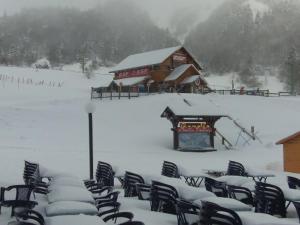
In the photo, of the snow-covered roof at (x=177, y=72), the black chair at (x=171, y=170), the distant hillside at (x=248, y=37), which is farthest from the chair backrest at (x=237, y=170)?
the distant hillside at (x=248, y=37)

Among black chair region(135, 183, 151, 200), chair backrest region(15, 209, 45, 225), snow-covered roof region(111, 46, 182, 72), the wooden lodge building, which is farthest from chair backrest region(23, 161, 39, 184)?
snow-covered roof region(111, 46, 182, 72)

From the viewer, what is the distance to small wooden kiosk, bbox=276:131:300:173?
21.7m

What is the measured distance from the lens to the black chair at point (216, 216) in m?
6.92

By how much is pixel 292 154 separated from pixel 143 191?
12452 millimetres

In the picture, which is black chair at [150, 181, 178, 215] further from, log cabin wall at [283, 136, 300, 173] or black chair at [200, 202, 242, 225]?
log cabin wall at [283, 136, 300, 173]

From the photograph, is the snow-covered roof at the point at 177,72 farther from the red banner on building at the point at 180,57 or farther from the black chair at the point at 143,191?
the black chair at the point at 143,191

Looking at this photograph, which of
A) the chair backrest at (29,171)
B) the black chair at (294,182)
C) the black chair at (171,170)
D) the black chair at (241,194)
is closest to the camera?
the black chair at (241,194)

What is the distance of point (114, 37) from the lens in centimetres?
17488

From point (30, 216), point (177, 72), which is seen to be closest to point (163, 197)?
point (30, 216)

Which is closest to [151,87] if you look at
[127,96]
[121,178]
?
[127,96]

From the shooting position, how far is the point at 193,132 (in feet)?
103

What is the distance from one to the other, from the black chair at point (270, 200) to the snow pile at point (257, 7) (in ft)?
536

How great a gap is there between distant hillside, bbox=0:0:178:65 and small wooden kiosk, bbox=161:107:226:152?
118 meters

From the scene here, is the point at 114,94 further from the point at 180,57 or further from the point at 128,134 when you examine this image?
the point at 180,57
